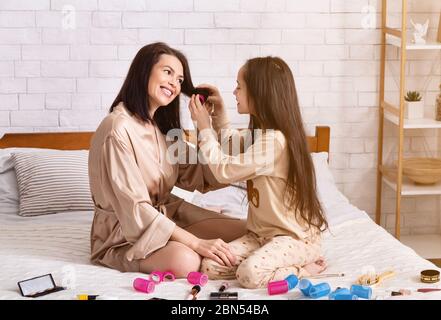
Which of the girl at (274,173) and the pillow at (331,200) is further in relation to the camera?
the pillow at (331,200)

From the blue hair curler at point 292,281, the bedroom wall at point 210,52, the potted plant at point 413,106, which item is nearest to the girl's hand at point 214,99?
the blue hair curler at point 292,281

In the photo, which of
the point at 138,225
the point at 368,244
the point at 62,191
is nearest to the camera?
the point at 138,225

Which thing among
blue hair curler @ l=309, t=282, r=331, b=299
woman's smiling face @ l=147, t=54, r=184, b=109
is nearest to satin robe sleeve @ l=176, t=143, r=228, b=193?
woman's smiling face @ l=147, t=54, r=184, b=109

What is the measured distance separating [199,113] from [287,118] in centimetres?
30

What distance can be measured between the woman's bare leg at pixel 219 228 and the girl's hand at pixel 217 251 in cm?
25

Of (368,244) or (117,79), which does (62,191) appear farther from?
(368,244)

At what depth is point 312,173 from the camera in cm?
259

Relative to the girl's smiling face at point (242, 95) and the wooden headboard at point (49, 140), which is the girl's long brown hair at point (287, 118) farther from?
the wooden headboard at point (49, 140)

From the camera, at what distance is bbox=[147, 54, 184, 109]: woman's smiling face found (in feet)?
8.64

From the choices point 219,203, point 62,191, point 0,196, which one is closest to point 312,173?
point 219,203

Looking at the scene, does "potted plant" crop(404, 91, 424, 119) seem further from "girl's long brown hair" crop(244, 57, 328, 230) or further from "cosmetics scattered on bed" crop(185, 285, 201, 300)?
"cosmetics scattered on bed" crop(185, 285, 201, 300)

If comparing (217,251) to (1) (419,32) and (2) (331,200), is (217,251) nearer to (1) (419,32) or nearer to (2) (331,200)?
(2) (331,200)

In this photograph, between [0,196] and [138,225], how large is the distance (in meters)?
1.10

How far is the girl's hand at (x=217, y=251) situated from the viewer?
2459mm
